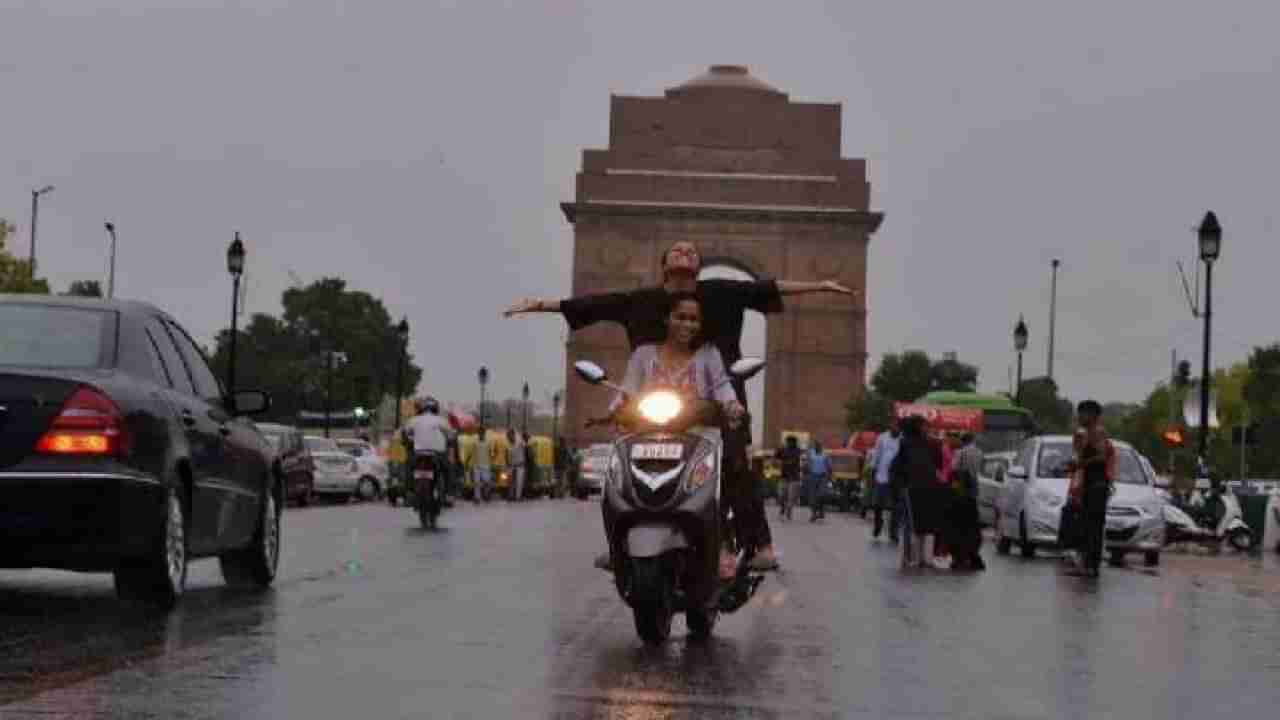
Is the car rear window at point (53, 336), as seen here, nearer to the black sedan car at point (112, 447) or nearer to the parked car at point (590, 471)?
the black sedan car at point (112, 447)

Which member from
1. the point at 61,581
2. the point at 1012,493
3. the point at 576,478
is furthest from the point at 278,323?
the point at 61,581

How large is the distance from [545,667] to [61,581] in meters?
5.47

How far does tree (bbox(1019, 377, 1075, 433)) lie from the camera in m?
142

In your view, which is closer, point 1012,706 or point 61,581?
point 1012,706

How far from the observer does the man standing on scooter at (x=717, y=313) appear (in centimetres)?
1245

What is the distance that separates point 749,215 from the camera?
106 metres

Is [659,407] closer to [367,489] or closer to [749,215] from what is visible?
[367,489]

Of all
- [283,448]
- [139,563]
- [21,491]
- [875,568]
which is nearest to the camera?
[21,491]

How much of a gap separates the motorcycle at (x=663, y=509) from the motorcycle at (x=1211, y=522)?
2509 cm

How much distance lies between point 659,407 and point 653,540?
28.3 inches

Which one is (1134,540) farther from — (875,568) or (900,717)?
(900,717)

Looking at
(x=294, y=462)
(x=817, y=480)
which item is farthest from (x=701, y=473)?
(x=294, y=462)

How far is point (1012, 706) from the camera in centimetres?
945

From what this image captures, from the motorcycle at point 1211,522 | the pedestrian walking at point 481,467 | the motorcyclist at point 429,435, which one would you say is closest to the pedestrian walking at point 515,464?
the pedestrian walking at point 481,467
